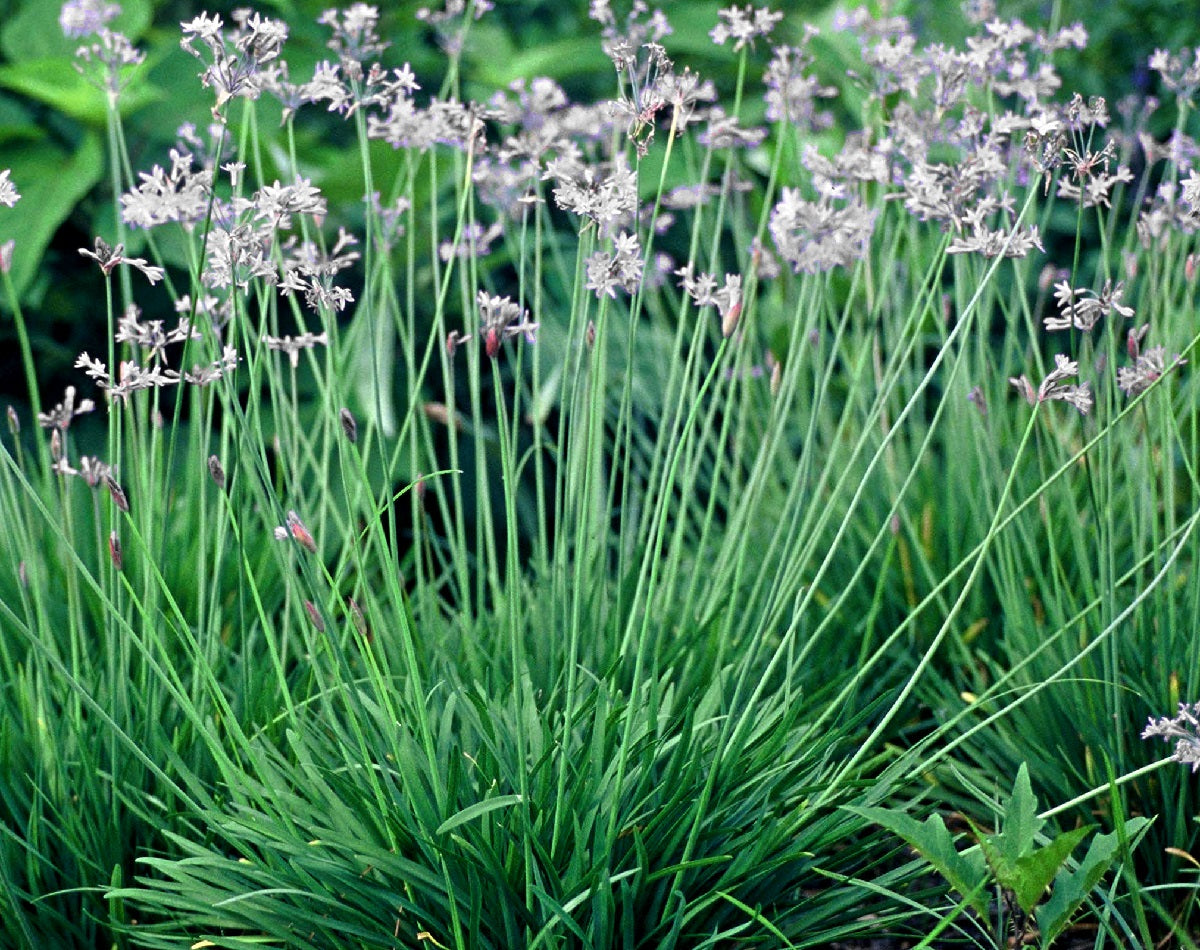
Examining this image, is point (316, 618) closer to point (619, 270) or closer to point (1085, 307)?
point (619, 270)

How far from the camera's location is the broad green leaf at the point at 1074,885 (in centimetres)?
157

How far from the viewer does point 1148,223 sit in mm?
2301

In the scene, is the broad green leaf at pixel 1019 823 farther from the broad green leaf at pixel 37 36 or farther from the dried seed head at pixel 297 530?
the broad green leaf at pixel 37 36

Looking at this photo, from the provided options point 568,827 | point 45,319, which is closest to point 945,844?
point 568,827

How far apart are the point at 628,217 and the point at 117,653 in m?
1.13

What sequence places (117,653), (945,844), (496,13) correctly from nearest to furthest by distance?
1. (945,844)
2. (117,653)
3. (496,13)

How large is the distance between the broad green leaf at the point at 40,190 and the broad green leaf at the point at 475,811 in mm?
2194

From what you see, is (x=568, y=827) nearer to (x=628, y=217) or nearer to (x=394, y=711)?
(x=394, y=711)

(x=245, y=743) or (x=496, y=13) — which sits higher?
(x=496, y=13)

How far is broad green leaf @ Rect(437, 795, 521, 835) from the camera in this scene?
61.7 inches

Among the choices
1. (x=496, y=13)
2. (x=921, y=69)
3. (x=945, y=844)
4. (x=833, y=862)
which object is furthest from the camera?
(x=496, y=13)

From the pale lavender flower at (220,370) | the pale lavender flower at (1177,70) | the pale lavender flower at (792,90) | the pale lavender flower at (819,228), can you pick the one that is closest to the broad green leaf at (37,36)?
the pale lavender flower at (792,90)

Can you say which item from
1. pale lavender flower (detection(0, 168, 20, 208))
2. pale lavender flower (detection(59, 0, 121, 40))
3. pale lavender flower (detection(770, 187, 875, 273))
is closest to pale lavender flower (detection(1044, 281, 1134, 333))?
pale lavender flower (detection(770, 187, 875, 273))

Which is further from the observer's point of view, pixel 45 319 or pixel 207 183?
pixel 45 319
